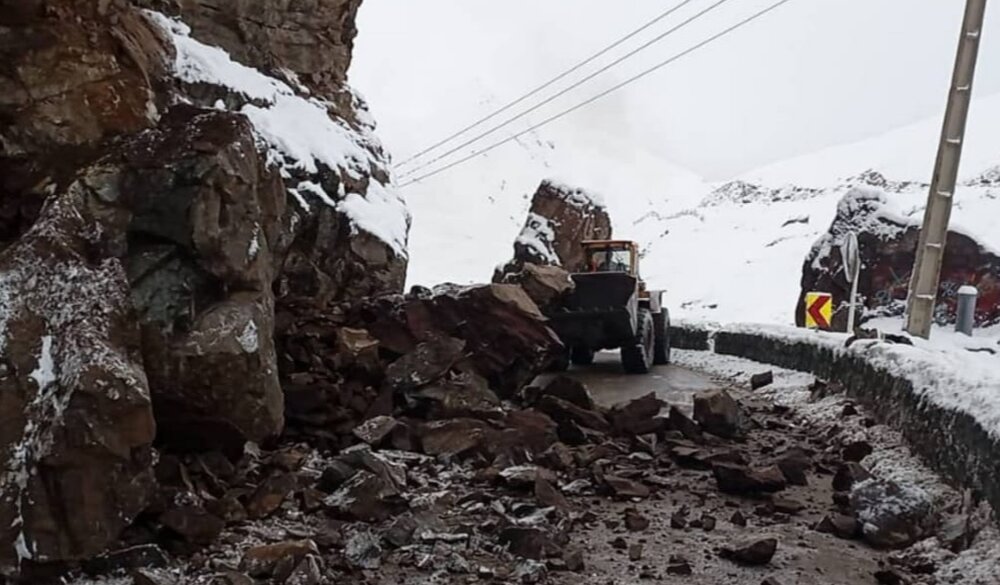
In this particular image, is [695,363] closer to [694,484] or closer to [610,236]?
[694,484]

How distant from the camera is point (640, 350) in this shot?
12953 millimetres

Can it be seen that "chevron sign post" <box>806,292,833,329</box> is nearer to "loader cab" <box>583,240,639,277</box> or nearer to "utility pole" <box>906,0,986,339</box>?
"loader cab" <box>583,240,639,277</box>

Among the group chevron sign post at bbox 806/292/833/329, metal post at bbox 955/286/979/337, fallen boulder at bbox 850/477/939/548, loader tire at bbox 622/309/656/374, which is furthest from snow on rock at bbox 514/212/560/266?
fallen boulder at bbox 850/477/939/548

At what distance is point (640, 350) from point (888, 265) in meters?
11.3

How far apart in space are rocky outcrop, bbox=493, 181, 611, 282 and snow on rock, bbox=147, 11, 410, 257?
17.8 metres

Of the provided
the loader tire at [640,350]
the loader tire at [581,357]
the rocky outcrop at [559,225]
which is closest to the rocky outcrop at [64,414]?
the loader tire at [640,350]

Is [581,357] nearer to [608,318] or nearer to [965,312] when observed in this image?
[608,318]

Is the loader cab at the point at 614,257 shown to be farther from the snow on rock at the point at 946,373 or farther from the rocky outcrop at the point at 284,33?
the rocky outcrop at the point at 284,33

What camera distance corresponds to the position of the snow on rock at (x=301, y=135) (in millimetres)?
9070

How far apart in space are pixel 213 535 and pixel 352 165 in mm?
7910

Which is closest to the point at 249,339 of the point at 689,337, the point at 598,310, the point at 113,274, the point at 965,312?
the point at 113,274

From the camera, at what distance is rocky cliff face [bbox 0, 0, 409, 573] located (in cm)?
363

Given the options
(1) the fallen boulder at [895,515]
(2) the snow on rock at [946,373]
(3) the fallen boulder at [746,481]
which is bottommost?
(3) the fallen boulder at [746,481]

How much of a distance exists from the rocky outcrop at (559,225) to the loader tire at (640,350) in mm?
16165
